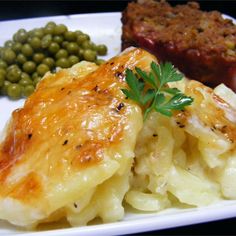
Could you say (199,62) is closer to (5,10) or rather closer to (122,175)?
(122,175)

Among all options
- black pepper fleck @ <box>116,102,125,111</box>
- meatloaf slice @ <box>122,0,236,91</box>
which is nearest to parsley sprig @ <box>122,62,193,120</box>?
black pepper fleck @ <box>116,102,125,111</box>

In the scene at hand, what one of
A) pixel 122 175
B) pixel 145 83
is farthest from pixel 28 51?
pixel 122 175

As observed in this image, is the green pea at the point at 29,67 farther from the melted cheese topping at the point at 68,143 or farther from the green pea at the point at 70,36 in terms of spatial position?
the melted cheese topping at the point at 68,143

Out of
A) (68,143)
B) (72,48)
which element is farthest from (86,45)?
(68,143)

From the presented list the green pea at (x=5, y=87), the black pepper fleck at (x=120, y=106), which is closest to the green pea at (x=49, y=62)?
the green pea at (x=5, y=87)

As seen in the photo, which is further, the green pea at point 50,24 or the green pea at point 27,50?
the green pea at point 50,24

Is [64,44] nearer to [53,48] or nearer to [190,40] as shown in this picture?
[53,48]
